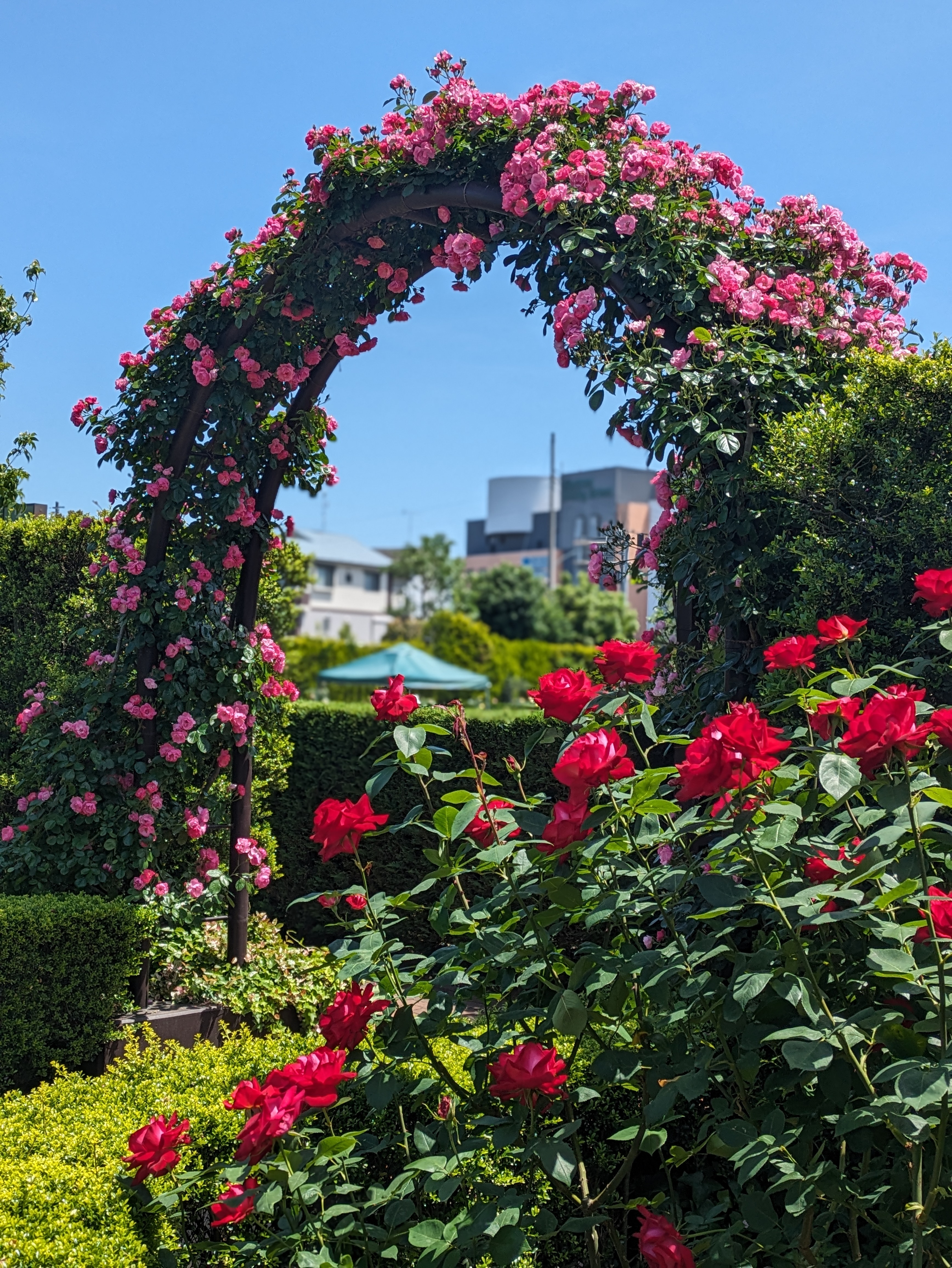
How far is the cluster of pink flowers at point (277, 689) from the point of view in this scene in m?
4.41

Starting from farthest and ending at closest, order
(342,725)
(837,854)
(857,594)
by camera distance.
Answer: (342,725)
(857,594)
(837,854)

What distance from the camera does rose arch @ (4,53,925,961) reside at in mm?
3090

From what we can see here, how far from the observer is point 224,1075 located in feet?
8.57

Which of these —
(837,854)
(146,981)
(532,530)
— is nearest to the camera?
(837,854)

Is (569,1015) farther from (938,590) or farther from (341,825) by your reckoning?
(938,590)

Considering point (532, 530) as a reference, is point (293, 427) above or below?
below

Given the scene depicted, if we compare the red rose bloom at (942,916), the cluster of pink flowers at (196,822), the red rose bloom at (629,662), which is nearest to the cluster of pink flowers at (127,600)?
the cluster of pink flowers at (196,822)

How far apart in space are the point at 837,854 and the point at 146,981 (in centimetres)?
291

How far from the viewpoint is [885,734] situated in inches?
63.4

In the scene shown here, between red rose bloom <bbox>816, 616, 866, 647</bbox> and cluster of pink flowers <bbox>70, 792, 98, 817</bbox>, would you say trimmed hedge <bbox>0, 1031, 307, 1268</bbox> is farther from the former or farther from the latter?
red rose bloom <bbox>816, 616, 866, 647</bbox>

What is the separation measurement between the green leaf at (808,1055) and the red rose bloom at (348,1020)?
0.78m

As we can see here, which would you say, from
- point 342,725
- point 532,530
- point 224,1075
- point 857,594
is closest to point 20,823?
point 224,1075

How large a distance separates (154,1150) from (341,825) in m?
0.65

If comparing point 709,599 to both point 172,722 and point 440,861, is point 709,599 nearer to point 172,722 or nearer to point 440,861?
point 440,861
